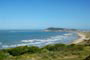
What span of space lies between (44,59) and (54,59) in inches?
35.7

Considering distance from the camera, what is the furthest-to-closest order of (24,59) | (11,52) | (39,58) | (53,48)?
(53,48) < (11,52) < (39,58) < (24,59)

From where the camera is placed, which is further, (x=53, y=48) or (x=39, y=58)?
(x=53, y=48)

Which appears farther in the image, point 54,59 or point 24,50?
point 24,50

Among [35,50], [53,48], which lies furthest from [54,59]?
[53,48]

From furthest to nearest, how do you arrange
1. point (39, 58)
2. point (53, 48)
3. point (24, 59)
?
1. point (53, 48)
2. point (39, 58)
3. point (24, 59)

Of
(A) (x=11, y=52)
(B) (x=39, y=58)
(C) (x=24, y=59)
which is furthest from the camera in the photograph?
(A) (x=11, y=52)

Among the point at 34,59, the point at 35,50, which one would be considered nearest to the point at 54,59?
the point at 34,59

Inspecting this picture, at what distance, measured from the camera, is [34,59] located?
15.0 m

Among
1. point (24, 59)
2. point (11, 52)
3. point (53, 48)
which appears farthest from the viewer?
point (53, 48)

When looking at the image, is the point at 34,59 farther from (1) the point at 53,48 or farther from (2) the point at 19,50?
(1) the point at 53,48

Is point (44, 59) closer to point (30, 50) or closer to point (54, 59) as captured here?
point (54, 59)

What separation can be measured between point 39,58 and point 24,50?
18.8ft

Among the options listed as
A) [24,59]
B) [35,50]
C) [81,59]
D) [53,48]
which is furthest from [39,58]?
[53,48]

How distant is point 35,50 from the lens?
2081cm
